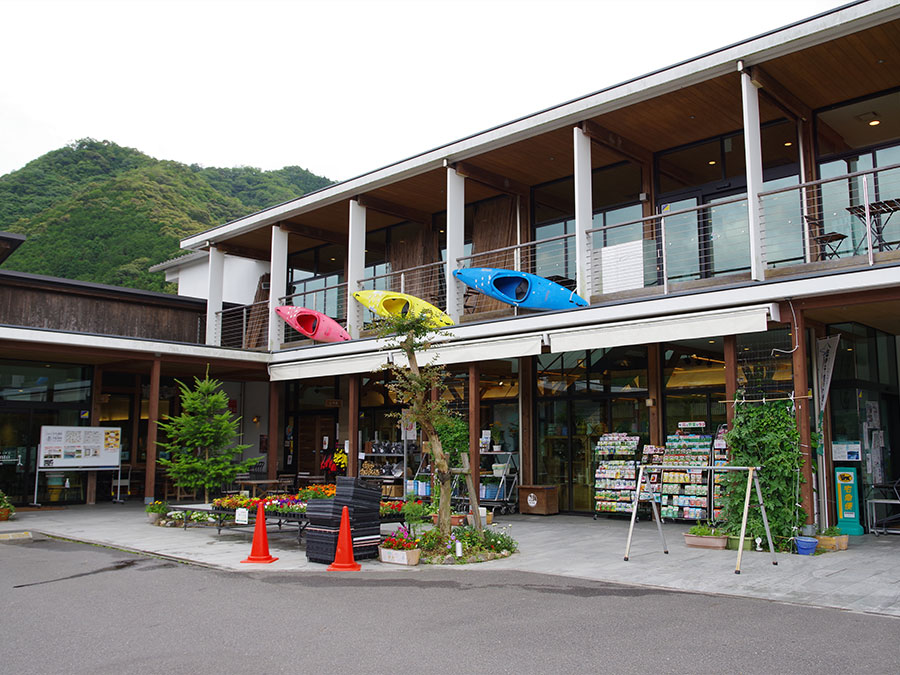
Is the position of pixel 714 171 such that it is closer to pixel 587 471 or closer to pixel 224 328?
pixel 587 471

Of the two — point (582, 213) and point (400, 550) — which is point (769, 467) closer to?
point (400, 550)

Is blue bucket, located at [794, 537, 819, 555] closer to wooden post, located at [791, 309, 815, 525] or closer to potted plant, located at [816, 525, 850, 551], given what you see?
wooden post, located at [791, 309, 815, 525]

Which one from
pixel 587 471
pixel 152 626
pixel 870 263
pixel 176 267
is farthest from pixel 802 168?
pixel 176 267

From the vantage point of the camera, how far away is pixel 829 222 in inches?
460

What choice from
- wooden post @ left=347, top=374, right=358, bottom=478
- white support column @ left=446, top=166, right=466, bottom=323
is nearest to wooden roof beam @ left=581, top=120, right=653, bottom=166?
white support column @ left=446, top=166, right=466, bottom=323

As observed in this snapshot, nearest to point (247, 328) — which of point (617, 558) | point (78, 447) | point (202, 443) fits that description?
point (78, 447)

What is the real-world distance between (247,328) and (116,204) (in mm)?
18525

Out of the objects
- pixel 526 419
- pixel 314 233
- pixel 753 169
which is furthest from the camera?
pixel 314 233

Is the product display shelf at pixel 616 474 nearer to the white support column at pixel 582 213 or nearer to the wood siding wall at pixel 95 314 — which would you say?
the white support column at pixel 582 213

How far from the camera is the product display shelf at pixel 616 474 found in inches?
510

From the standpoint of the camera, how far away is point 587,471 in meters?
14.2

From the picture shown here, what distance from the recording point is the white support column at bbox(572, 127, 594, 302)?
12.3m

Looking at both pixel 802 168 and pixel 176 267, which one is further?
pixel 176 267

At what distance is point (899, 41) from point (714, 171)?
3.96 meters
